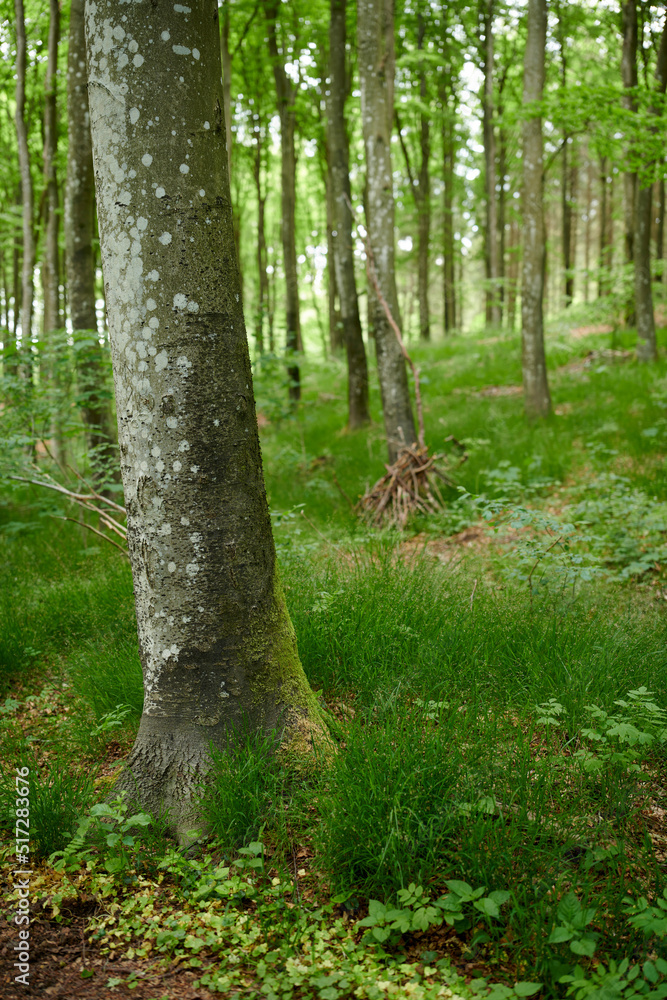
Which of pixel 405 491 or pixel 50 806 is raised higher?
pixel 405 491

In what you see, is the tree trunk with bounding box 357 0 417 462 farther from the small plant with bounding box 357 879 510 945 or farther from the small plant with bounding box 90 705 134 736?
the small plant with bounding box 357 879 510 945

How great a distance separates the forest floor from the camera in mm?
1889

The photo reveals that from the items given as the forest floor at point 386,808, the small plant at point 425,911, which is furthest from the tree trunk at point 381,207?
the small plant at point 425,911

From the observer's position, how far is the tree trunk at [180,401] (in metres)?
2.34

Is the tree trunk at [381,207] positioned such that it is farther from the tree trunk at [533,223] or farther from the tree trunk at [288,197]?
the tree trunk at [288,197]

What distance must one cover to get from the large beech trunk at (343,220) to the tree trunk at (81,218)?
14.1 ft

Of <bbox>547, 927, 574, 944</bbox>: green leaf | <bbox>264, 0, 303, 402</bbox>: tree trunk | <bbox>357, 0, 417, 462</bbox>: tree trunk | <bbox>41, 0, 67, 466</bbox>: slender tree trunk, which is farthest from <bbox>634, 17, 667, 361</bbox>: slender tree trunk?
<bbox>547, 927, 574, 944</bbox>: green leaf

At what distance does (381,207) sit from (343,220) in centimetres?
341

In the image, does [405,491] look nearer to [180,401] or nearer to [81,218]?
[180,401]

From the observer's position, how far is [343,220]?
1044cm

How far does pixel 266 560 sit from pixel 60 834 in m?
1.36

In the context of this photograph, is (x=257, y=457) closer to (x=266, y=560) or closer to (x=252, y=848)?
(x=266, y=560)

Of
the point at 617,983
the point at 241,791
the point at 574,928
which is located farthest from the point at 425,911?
the point at 241,791

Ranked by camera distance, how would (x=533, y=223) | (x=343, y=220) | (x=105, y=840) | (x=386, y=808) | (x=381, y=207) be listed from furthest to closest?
(x=343, y=220)
(x=533, y=223)
(x=381, y=207)
(x=105, y=840)
(x=386, y=808)
